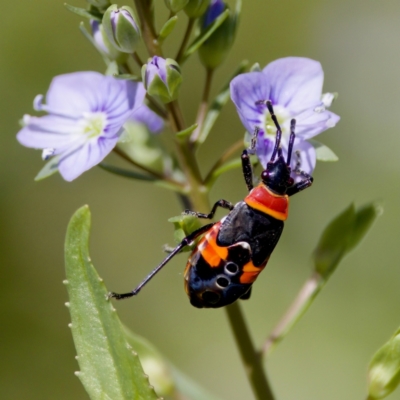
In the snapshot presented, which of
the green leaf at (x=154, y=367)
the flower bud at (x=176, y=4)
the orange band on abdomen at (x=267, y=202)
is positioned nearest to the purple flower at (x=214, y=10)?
the flower bud at (x=176, y=4)

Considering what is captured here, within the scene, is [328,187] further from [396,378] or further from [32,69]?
[396,378]

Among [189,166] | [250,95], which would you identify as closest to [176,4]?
[250,95]

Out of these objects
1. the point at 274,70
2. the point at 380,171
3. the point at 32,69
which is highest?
the point at 274,70

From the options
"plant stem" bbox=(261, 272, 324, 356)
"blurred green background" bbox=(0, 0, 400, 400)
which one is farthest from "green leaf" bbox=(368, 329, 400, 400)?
"blurred green background" bbox=(0, 0, 400, 400)

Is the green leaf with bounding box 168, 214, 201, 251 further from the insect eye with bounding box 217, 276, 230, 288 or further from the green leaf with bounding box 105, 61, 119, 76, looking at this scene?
the green leaf with bounding box 105, 61, 119, 76

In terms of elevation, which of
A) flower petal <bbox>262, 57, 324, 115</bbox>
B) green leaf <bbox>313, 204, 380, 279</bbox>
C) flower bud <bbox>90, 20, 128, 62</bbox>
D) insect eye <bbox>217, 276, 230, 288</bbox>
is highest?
flower bud <bbox>90, 20, 128, 62</bbox>

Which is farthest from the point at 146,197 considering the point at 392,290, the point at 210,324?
the point at 392,290
